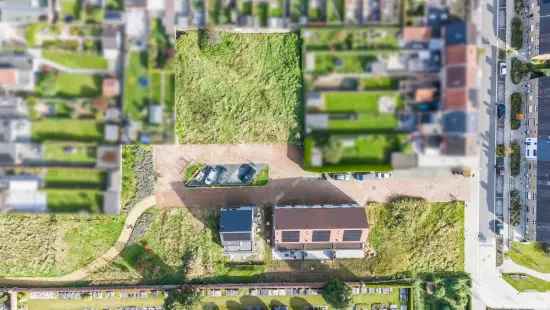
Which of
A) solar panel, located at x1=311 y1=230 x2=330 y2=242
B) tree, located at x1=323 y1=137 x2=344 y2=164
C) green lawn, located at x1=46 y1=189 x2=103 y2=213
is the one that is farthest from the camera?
solar panel, located at x1=311 y1=230 x2=330 y2=242

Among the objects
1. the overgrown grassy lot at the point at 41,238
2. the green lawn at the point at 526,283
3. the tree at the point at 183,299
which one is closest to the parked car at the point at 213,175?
the overgrown grassy lot at the point at 41,238

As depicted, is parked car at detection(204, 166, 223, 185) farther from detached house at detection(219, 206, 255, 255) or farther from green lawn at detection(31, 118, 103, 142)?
green lawn at detection(31, 118, 103, 142)

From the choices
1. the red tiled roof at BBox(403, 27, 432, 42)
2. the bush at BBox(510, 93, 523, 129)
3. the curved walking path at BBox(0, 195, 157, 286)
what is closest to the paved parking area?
the curved walking path at BBox(0, 195, 157, 286)

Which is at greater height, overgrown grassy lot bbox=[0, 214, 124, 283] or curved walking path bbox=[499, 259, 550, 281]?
overgrown grassy lot bbox=[0, 214, 124, 283]

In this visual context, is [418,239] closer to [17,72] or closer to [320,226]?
[320,226]

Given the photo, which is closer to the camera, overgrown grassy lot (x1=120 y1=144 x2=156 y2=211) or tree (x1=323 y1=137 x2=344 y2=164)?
tree (x1=323 y1=137 x2=344 y2=164)

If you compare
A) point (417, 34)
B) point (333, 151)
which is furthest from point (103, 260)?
point (417, 34)

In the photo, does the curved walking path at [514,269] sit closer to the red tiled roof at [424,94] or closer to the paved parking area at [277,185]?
the paved parking area at [277,185]
